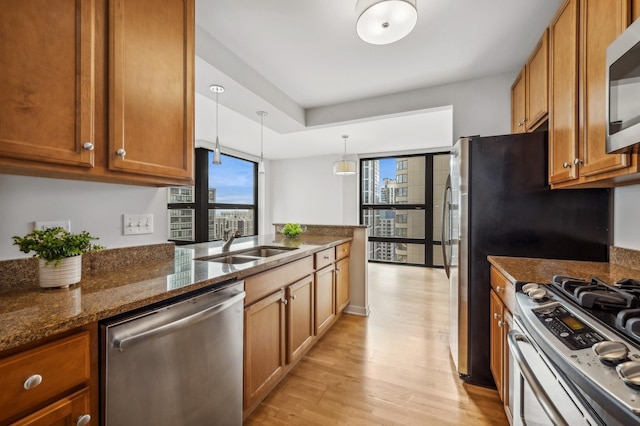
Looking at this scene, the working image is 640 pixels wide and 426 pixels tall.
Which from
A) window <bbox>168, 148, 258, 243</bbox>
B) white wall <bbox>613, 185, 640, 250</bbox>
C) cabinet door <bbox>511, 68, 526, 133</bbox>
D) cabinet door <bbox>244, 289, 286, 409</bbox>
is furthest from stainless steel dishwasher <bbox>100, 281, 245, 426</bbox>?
window <bbox>168, 148, 258, 243</bbox>

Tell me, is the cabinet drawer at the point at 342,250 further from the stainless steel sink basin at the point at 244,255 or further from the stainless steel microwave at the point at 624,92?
the stainless steel microwave at the point at 624,92

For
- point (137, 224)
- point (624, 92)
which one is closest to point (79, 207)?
point (137, 224)

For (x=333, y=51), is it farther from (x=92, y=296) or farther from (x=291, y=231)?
(x=92, y=296)

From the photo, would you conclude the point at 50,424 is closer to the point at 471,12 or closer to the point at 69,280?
the point at 69,280

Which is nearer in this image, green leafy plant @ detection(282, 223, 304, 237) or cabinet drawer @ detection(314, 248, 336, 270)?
cabinet drawer @ detection(314, 248, 336, 270)

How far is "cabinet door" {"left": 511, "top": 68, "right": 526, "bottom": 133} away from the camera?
2.23 meters

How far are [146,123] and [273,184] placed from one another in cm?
566

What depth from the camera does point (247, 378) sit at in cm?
155

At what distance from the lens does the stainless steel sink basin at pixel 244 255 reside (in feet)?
6.49

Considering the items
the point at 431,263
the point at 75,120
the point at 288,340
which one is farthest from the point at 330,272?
the point at 431,263

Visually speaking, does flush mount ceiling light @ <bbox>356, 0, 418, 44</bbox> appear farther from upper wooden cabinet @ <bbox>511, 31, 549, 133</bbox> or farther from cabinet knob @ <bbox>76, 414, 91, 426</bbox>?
cabinet knob @ <bbox>76, 414, 91, 426</bbox>

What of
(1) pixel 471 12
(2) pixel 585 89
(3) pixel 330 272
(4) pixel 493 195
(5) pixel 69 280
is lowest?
(3) pixel 330 272

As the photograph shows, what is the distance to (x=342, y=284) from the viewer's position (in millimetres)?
3061

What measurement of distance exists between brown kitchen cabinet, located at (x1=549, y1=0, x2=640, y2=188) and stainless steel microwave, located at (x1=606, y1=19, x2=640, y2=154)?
15 cm
